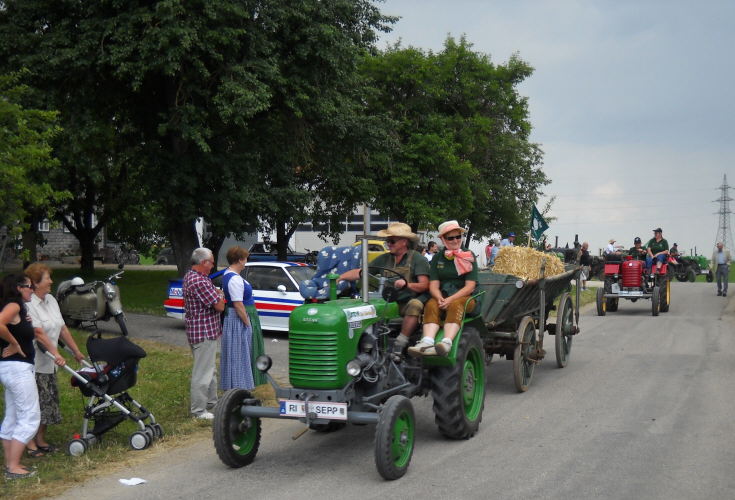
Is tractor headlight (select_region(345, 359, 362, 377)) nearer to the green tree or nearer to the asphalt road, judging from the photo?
the asphalt road

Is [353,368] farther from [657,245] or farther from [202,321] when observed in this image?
[657,245]

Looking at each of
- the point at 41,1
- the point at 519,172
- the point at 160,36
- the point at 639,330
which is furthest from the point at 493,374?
the point at 519,172

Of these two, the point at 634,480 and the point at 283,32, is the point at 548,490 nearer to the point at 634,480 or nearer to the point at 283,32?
the point at 634,480

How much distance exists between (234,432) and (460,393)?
2.18 m

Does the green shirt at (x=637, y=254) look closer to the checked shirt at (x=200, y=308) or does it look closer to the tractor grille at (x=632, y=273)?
the tractor grille at (x=632, y=273)

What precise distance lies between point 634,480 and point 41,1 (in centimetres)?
1885

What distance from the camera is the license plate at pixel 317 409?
657 cm

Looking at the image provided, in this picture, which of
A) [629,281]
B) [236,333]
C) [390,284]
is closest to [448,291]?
[390,284]

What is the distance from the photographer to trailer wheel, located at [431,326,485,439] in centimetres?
757

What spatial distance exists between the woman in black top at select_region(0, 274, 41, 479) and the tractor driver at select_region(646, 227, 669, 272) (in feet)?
59.8

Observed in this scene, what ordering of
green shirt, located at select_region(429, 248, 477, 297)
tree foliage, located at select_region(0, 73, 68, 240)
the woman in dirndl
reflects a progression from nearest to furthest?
green shirt, located at select_region(429, 248, 477, 297)
the woman in dirndl
tree foliage, located at select_region(0, 73, 68, 240)

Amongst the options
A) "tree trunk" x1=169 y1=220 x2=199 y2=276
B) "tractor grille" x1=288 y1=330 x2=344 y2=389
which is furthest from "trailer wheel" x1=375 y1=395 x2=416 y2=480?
"tree trunk" x1=169 y1=220 x2=199 y2=276

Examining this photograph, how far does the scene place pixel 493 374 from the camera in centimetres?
1186

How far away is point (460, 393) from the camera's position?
7637mm
